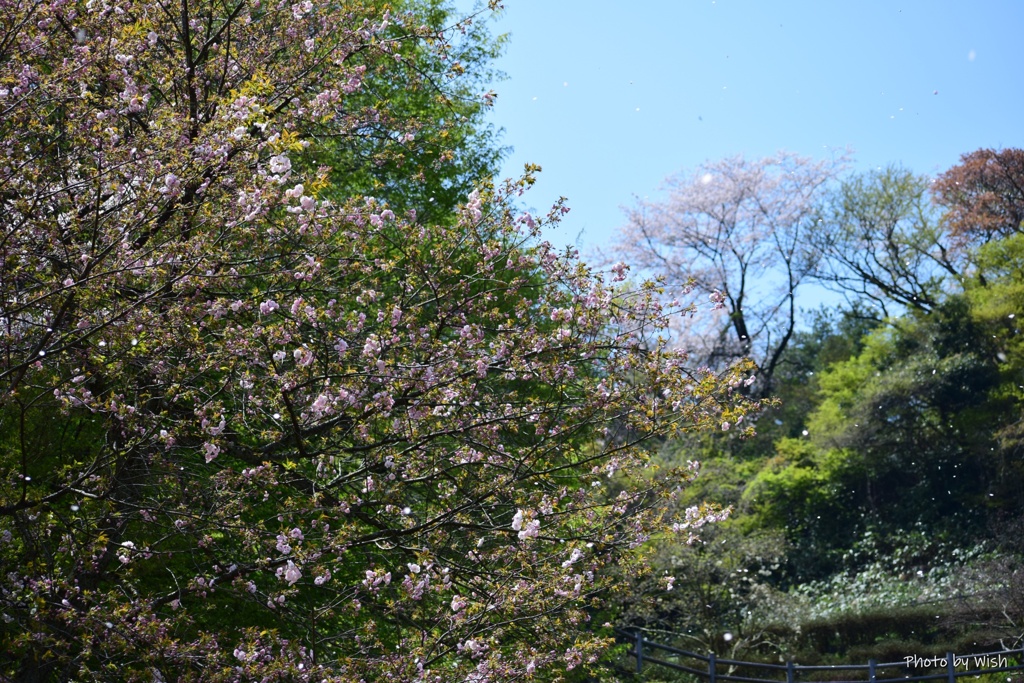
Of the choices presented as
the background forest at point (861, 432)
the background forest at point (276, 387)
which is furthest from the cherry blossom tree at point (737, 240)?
the background forest at point (276, 387)

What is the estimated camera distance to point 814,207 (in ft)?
98.0

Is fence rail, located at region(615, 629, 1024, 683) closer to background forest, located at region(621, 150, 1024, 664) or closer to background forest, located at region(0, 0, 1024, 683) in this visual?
background forest, located at region(621, 150, 1024, 664)

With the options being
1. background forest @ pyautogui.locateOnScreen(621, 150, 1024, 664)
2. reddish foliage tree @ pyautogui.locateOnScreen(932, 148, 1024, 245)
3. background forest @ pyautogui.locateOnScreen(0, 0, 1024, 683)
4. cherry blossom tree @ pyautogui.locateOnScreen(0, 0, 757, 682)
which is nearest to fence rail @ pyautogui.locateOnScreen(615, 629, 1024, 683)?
background forest @ pyautogui.locateOnScreen(621, 150, 1024, 664)

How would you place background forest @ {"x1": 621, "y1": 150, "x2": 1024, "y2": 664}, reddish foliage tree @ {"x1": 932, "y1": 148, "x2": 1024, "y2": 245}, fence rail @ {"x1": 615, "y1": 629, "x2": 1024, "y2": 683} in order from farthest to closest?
reddish foliage tree @ {"x1": 932, "y1": 148, "x2": 1024, "y2": 245} → background forest @ {"x1": 621, "y1": 150, "x2": 1024, "y2": 664} → fence rail @ {"x1": 615, "y1": 629, "x2": 1024, "y2": 683}

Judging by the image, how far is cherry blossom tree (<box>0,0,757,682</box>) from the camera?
4512mm

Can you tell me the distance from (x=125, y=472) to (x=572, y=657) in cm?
291

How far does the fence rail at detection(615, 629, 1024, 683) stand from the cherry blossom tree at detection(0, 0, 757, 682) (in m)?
8.75

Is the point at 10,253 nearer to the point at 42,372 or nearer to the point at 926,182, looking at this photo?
the point at 42,372

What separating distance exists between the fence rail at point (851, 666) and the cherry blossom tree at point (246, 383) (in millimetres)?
8748

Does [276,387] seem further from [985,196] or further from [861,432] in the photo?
[985,196]

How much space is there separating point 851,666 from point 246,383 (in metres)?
11.4

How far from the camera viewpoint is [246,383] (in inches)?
205

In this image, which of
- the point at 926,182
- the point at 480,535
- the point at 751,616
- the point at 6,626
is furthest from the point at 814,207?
the point at 6,626

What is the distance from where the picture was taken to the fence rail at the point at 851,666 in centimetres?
1401
